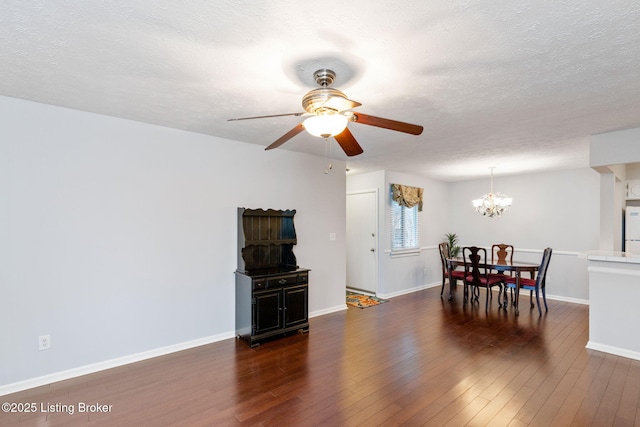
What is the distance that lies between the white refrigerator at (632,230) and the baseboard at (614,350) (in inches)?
81.8

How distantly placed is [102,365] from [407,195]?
5.32 meters

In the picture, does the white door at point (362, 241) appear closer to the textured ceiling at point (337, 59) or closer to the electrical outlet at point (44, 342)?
the textured ceiling at point (337, 59)

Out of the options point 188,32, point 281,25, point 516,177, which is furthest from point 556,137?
point 188,32

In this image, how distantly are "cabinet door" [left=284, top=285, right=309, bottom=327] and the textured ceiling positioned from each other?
1.99 m

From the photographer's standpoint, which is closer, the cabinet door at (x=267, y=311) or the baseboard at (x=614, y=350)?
the baseboard at (x=614, y=350)

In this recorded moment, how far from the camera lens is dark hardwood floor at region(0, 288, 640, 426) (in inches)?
90.8

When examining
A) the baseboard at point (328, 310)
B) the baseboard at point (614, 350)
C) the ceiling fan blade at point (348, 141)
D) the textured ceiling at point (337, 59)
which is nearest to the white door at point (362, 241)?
the baseboard at point (328, 310)

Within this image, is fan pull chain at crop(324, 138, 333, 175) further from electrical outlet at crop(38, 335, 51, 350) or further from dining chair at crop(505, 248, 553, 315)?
dining chair at crop(505, 248, 553, 315)

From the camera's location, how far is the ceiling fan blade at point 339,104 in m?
1.93

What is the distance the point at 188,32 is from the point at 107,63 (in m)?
0.74

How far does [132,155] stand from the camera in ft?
10.6

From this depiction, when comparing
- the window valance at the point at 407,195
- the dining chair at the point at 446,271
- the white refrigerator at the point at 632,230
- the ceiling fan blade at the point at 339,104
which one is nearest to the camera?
the ceiling fan blade at the point at 339,104

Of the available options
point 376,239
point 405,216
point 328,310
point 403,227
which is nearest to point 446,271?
point 403,227

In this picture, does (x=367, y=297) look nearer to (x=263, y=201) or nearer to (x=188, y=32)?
(x=263, y=201)
